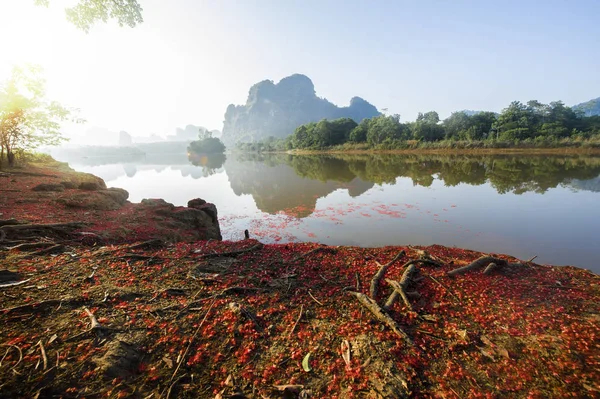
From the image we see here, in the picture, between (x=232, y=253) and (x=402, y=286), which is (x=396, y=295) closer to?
(x=402, y=286)

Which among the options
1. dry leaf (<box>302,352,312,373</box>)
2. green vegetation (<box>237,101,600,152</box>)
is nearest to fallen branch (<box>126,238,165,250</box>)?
dry leaf (<box>302,352,312,373</box>)

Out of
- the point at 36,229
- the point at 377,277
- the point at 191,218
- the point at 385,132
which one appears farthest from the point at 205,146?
the point at 377,277

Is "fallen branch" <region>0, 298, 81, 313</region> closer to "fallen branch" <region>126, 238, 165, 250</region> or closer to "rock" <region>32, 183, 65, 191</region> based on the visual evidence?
"fallen branch" <region>126, 238, 165, 250</region>

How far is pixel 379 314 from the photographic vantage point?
5625 millimetres

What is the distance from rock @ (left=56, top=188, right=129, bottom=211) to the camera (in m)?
14.0

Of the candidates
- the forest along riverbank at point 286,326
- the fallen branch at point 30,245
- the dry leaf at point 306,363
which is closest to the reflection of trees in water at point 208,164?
the fallen branch at point 30,245

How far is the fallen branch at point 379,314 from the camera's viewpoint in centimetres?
505

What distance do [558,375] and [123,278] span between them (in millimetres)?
9961

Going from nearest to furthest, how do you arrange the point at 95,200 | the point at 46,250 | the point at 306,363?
the point at 306,363 < the point at 46,250 < the point at 95,200

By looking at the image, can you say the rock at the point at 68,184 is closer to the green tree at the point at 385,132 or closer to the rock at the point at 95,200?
the rock at the point at 95,200

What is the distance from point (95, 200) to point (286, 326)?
16831mm

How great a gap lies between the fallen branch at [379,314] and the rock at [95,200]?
16845mm

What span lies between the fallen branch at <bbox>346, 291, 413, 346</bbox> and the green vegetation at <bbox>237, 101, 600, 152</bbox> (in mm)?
82136

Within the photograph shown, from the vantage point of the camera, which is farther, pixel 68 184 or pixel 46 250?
pixel 68 184
